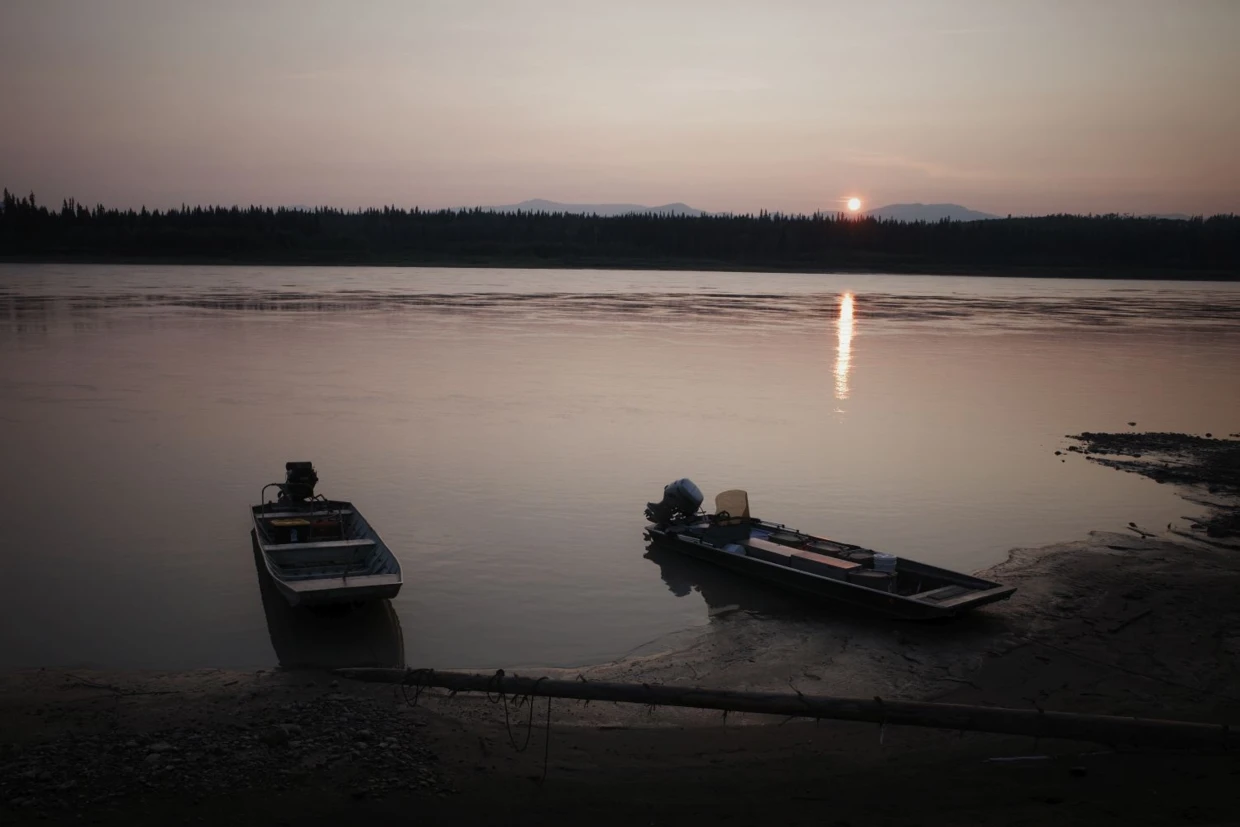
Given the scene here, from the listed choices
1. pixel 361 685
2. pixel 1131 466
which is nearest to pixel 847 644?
pixel 361 685

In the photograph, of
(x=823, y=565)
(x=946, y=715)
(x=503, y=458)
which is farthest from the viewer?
(x=503, y=458)

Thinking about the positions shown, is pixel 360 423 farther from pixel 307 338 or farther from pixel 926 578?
pixel 307 338

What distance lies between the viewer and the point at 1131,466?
58.1 feet

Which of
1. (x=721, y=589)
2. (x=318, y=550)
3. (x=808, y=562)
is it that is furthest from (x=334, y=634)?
(x=808, y=562)

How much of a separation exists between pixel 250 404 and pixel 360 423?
3.93 m

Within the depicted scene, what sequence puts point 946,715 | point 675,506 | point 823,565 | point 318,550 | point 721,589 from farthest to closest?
point 675,506
point 721,589
point 823,565
point 318,550
point 946,715

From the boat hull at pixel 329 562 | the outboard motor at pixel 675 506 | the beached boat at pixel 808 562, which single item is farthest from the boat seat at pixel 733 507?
the boat hull at pixel 329 562

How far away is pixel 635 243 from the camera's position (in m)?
160

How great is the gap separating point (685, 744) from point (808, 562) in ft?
14.3

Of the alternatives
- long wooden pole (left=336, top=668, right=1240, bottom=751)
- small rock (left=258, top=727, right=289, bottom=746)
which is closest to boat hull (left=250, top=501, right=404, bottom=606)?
small rock (left=258, top=727, right=289, bottom=746)

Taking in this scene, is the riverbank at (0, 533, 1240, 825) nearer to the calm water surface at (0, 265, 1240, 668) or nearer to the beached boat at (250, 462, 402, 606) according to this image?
the beached boat at (250, 462, 402, 606)

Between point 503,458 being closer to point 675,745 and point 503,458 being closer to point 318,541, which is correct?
→ point 318,541

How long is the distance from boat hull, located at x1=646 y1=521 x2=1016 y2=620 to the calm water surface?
677 millimetres

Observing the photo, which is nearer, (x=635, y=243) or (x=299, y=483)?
(x=299, y=483)
